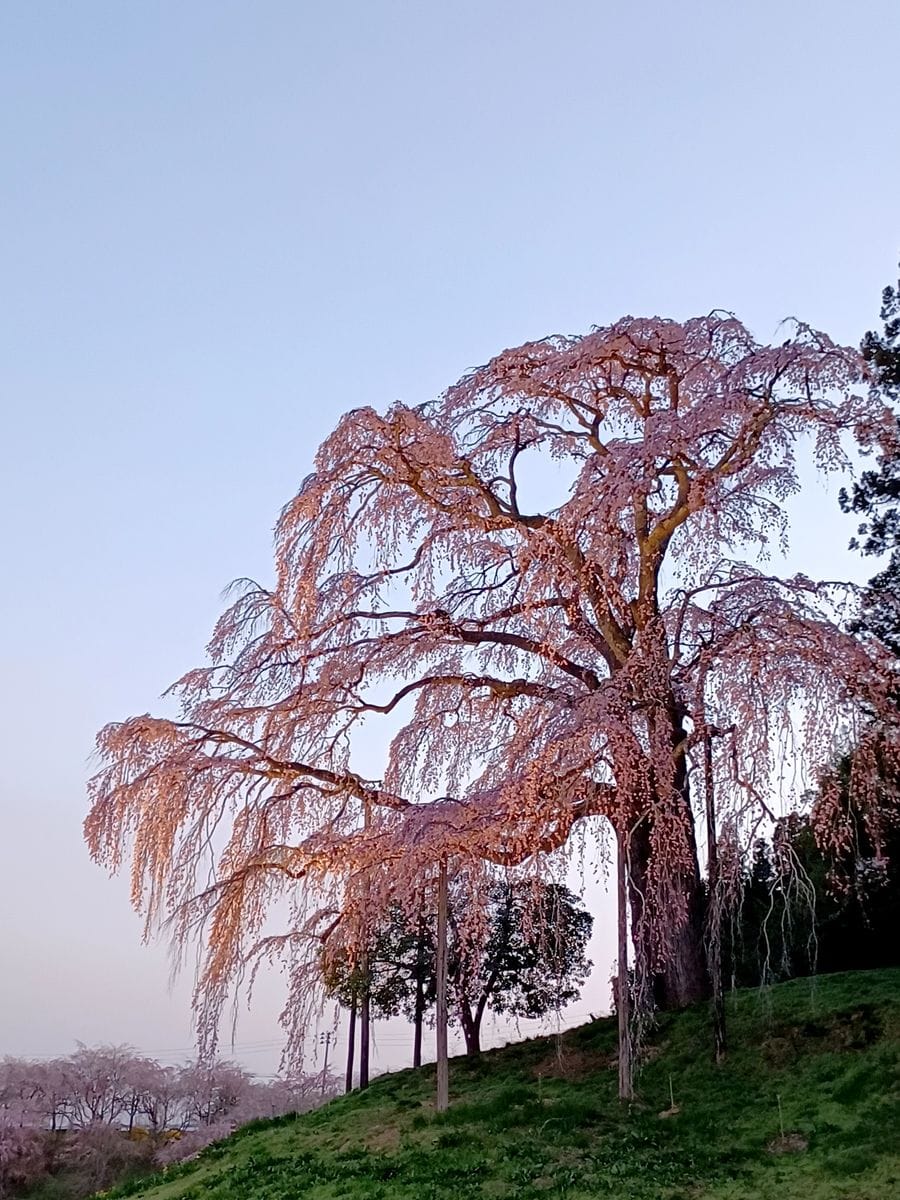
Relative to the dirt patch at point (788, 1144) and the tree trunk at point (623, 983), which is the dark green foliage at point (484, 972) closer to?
the tree trunk at point (623, 983)

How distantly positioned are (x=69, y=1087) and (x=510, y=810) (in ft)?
84.4

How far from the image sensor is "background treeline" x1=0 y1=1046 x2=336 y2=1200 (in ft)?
89.9

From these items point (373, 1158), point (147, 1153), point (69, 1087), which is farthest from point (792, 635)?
point (69, 1087)

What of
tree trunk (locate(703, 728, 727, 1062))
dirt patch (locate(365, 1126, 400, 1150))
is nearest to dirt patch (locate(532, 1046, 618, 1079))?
tree trunk (locate(703, 728, 727, 1062))

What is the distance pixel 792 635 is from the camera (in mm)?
10859

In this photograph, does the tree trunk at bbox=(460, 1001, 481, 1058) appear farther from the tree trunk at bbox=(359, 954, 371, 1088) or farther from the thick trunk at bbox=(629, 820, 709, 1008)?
the thick trunk at bbox=(629, 820, 709, 1008)

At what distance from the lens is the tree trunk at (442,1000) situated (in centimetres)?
1200

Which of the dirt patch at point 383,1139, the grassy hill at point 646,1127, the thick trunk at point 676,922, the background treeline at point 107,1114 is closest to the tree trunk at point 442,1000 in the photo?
the grassy hill at point 646,1127

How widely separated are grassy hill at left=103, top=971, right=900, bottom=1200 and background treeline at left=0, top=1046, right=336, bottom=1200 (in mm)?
14672

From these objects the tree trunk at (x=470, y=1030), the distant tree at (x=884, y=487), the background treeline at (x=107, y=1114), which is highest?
the distant tree at (x=884, y=487)

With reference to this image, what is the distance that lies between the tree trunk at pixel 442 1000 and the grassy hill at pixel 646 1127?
0.78 feet

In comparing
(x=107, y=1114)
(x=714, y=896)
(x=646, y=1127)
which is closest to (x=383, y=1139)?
(x=646, y=1127)

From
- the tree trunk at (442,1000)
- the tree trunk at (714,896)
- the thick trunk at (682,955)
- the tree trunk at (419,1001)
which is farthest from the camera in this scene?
the tree trunk at (419,1001)

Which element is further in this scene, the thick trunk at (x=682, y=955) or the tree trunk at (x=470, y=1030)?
the tree trunk at (x=470, y=1030)
